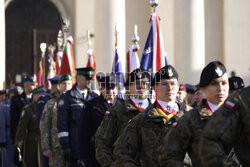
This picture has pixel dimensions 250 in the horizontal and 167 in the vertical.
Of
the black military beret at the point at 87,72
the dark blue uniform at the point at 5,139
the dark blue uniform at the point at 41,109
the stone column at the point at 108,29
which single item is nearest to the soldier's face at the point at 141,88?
the black military beret at the point at 87,72

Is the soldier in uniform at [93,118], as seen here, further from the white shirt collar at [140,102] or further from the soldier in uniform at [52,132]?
the soldier in uniform at [52,132]

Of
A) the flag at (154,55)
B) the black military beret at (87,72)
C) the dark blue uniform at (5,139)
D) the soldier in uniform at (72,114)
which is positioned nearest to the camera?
the flag at (154,55)

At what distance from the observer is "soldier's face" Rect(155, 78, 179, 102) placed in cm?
560

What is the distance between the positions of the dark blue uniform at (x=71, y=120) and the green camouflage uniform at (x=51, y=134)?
1.32ft

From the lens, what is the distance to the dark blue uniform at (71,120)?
9.17 metres

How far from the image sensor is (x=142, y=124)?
5.48 metres

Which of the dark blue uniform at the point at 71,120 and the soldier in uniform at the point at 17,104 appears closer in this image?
the dark blue uniform at the point at 71,120

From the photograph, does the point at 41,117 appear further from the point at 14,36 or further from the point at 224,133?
the point at 14,36

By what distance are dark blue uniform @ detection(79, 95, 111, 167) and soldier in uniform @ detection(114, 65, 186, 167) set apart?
7.66 feet

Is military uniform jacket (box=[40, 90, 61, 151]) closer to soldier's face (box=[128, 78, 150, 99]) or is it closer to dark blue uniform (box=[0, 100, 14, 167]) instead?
soldier's face (box=[128, 78, 150, 99])

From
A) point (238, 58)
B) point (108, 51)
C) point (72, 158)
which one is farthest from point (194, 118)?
point (238, 58)

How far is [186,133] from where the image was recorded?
4273mm

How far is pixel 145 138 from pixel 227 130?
6.16 feet

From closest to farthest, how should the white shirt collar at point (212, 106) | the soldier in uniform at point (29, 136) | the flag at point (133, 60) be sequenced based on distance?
the white shirt collar at point (212, 106) → the flag at point (133, 60) → the soldier in uniform at point (29, 136)
